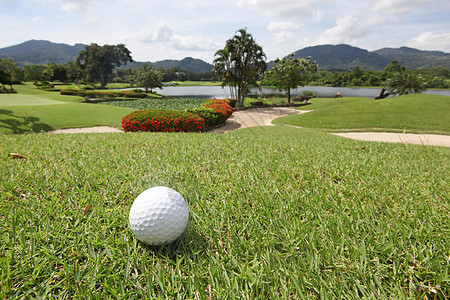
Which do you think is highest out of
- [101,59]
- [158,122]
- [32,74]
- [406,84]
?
[101,59]

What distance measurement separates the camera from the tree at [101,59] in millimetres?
60269

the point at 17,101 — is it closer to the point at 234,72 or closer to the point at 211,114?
the point at 211,114

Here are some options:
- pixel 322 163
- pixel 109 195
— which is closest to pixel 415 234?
pixel 322 163

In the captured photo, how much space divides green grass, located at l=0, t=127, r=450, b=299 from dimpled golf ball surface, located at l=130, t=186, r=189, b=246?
108mm

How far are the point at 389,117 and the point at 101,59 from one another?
71643 millimetres

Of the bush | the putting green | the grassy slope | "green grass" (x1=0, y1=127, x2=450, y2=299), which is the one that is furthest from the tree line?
"green grass" (x1=0, y1=127, x2=450, y2=299)

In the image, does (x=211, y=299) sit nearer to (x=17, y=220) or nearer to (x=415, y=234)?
(x=415, y=234)

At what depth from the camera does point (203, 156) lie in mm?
3768

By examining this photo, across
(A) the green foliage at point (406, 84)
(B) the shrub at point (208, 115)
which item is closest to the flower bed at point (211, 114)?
(B) the shrub at point (208, 115)

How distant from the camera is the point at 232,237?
5.24 feet

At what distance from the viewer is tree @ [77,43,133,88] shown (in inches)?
2373

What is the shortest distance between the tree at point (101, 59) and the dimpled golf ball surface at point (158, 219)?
7362 centimetres

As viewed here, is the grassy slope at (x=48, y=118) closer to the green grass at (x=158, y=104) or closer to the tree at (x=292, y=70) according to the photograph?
the green grass at (x=158, y=104)

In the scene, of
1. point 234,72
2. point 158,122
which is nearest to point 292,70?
point 234,72
